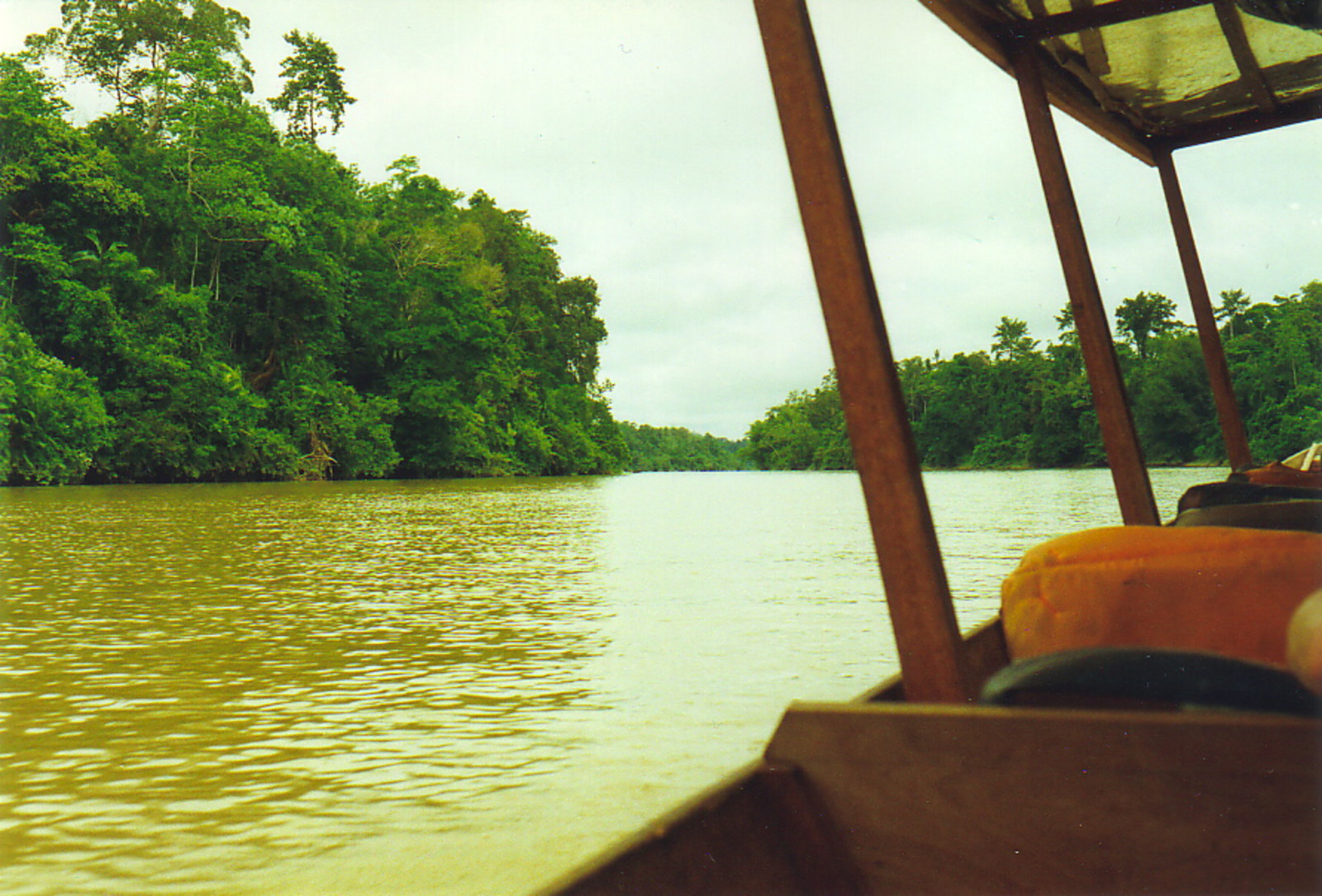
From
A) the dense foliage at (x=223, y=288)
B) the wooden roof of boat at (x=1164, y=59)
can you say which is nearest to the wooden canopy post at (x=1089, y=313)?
the wooden roof of boat at (x=1164, y=59)

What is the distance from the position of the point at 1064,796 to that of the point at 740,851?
11.8 inches

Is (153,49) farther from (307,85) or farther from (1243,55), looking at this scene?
(1243,55)

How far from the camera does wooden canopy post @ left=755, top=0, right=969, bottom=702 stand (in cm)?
131

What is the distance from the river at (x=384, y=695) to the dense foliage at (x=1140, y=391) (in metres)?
11.4

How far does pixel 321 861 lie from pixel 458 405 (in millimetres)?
34297

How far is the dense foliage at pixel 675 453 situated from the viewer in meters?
114

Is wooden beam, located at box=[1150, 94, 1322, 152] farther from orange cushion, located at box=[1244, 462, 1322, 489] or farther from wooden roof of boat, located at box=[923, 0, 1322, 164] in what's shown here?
orange cushion, located at box=[1244, 462, 1322, 489]

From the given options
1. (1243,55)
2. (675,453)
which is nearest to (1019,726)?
(1243,55)

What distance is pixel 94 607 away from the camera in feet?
16.7

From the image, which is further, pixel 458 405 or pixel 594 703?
pixel 458 405

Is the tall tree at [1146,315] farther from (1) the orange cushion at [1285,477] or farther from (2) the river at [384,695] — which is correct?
(1) the orange cushion at [1285,477]

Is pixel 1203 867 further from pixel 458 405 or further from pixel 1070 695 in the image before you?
pixel 458 405

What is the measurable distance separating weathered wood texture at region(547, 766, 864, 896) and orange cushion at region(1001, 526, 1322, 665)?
1.25 feet

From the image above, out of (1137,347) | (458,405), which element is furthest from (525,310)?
(1137,347)
